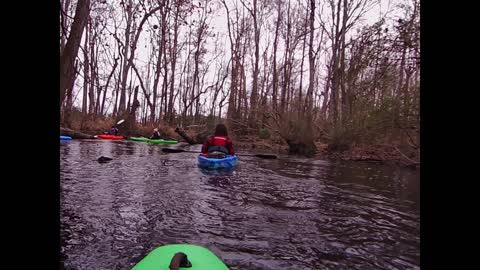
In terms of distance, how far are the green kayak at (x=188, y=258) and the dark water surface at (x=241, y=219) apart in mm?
559

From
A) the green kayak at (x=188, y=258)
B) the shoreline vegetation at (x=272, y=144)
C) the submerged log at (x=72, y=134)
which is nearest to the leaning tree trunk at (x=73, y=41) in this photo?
the green kayak at (x=188, y=258)

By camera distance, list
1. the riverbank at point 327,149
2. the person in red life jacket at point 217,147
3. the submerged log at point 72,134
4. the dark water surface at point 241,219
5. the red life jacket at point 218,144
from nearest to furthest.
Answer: the dark water surface at point 241,219 → the person in red life jacket at point 217,147 → the red life jacket at point 218,144 → the riverbank at point 327,149 → the submerged log at point 72,134

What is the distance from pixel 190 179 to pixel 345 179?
457 centimetres

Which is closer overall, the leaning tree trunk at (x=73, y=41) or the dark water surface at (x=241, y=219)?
the dark water surface at (x=241, y=219)

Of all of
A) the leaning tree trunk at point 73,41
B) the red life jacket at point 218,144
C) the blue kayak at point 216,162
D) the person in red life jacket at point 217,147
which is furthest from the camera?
the red life jacket at point 218,144

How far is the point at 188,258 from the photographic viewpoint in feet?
8.67

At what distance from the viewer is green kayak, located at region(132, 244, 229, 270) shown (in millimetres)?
2482

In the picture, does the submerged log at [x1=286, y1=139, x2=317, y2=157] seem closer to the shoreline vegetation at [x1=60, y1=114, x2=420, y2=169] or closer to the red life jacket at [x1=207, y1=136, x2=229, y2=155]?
the shoreline vegetation at [x1=60, y1=114, x2=420, y2=169]

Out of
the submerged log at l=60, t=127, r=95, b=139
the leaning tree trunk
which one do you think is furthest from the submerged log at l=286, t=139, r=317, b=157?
the leaning tree trunk

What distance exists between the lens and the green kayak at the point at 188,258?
8.14ft

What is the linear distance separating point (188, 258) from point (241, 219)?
7.25 ft

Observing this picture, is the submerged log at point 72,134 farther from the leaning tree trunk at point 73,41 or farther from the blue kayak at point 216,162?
the leaning tree trunk at point 73,41
